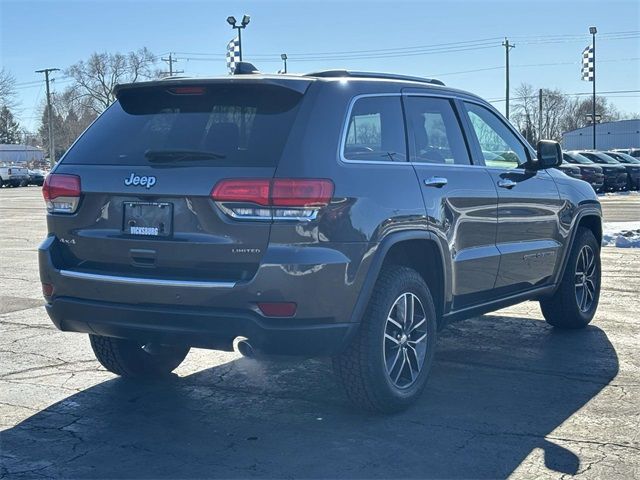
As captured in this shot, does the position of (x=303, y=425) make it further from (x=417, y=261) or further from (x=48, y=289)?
(x=48, y=289)

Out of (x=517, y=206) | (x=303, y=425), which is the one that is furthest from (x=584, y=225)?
(x=303, y=425)

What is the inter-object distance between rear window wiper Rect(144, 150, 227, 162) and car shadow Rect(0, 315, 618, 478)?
1.43m

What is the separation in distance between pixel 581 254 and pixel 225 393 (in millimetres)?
3413

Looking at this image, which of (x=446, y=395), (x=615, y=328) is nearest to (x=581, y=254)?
(x=615, y=328)

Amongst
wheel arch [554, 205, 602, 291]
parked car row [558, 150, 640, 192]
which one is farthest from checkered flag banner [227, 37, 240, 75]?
wheel arch [554, 205, 602, 291]

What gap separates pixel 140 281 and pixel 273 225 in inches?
29.8

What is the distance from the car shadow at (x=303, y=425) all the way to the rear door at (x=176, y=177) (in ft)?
2.84

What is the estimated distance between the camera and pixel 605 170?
2992cm

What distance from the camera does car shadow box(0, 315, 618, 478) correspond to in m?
3.91

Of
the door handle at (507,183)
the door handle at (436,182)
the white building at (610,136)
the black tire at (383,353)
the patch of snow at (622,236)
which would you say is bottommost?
the patch of snow at (622,236)

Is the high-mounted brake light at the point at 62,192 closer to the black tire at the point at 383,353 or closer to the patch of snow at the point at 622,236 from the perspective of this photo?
the black tire at the point at 383,353

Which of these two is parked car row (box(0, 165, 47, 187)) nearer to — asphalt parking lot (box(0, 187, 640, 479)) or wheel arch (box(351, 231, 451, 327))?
asphalt parking lot (box(0, 187, 640, 479))

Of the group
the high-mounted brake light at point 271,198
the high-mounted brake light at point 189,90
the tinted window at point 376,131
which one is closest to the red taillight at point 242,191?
the high-mounted brake light at point 271,198

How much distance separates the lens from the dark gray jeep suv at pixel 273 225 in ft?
13.3
